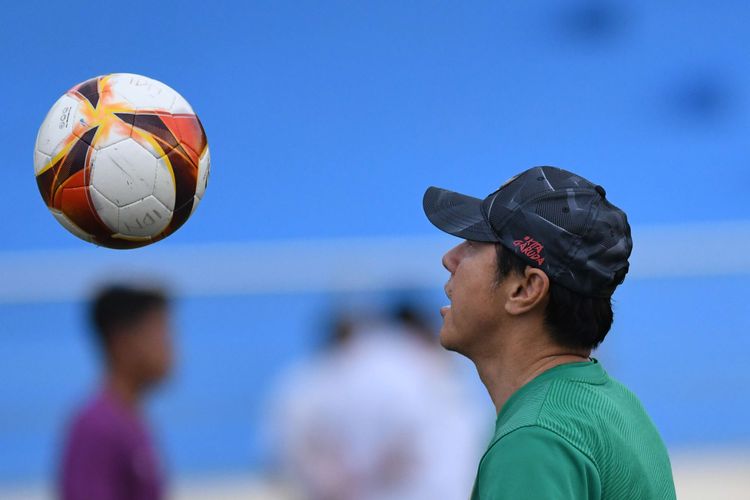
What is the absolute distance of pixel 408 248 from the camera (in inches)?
337

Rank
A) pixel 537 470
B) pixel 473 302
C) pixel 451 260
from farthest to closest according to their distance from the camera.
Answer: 1. pixel 451 260
2. pixel 473 302
3. pixel 537 470

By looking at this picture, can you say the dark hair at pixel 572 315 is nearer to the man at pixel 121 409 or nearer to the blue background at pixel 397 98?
the man at pixel 121 409

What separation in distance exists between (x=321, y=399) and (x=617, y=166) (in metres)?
6.56

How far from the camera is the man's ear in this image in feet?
8.18

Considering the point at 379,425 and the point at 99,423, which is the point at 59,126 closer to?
the point at 99,423

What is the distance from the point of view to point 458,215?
2.73 metres

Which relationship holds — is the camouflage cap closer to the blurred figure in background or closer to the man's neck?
the man's neck

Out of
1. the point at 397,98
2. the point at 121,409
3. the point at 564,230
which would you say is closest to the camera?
the point at 564,230

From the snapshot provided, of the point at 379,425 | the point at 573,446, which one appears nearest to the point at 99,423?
the point at 379,425

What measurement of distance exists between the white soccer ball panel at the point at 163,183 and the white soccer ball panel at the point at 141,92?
0.64 ft

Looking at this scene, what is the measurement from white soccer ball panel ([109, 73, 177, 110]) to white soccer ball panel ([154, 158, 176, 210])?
0.20 meters

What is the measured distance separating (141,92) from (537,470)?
1.78m

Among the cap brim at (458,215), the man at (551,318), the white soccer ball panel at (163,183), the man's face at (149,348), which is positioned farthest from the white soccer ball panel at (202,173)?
the man's face at (149,348)

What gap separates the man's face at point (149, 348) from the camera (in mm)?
5195
